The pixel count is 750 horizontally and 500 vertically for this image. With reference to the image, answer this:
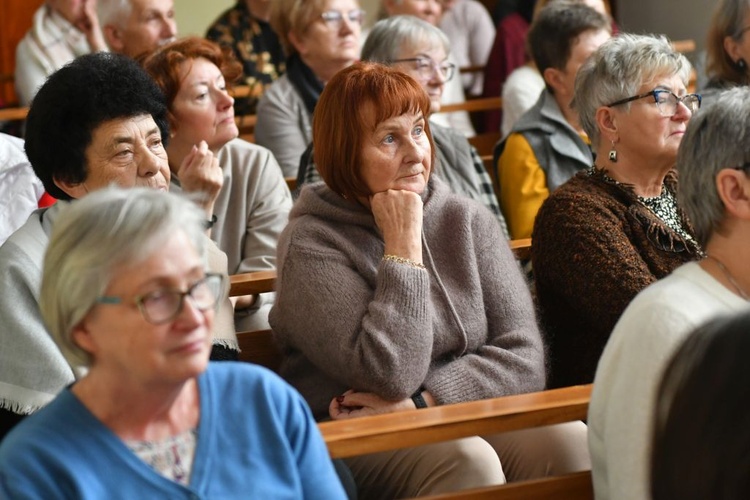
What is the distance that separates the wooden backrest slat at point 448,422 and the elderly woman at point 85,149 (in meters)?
0.54

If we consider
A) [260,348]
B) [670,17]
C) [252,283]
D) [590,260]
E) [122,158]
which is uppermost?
[122,158]

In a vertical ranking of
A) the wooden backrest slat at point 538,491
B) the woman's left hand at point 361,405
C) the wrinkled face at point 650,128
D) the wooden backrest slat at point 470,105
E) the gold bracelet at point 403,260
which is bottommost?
the wooden backrest slat at point 470,105

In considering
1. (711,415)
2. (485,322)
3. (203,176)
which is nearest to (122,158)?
(203,176)

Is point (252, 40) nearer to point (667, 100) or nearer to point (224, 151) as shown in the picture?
point (224, 151)

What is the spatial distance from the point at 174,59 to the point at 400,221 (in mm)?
1024

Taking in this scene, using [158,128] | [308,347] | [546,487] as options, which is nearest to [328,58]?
[158,128]

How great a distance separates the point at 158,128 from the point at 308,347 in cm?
58

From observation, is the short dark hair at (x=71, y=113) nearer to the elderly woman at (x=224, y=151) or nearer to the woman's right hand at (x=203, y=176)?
the woman's right hand at (x=203, y=176)

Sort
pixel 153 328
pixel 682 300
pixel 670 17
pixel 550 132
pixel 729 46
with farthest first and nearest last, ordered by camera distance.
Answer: pixel 670 17 → pixel 729 46 → pixel 550 132 → pixel 682 300 → pixel 153 328

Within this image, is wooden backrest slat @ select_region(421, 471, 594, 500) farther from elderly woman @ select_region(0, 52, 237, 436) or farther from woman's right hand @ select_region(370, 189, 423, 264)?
elderly woman @ select_region(0, 52, 237, 436)

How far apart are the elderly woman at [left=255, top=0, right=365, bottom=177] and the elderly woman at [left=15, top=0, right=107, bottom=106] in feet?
2.56

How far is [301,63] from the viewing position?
3908 mm

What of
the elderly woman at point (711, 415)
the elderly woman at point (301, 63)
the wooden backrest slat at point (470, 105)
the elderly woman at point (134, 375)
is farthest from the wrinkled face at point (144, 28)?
the elderly woman at point (711, 415)

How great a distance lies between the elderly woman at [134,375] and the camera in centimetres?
151
